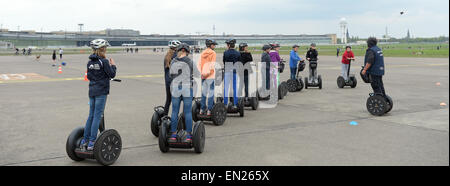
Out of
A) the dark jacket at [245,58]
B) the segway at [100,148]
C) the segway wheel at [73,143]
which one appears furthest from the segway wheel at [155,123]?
the dark jacket at [245,58]

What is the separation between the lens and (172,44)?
720cm

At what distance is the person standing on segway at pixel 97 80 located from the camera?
19.1ft

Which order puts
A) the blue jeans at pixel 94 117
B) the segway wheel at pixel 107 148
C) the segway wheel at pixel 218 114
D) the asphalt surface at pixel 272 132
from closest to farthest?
1. the segway wheel at pixel 107 148
2. the blue jeans at pixel 94 117
3. the asphalt surface at pixel 272 132
4. the segway wheel at pixel 218 114

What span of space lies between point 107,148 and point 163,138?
3.02 feet

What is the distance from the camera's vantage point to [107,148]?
5.95m

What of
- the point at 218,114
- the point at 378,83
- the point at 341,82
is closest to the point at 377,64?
the point at 378,83

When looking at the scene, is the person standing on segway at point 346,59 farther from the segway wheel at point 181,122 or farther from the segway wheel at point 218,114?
the segway wheel at point 181,122

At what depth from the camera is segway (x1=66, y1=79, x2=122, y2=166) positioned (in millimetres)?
5824

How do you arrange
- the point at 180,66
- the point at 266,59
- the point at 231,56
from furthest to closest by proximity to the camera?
the point at 266,59 < the point at 231,56 < the point at 180,66

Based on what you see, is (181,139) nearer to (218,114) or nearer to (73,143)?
(73,143)

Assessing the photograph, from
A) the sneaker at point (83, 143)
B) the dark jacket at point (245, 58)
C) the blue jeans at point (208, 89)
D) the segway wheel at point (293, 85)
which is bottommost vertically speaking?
the sneaker at point (83, 143)

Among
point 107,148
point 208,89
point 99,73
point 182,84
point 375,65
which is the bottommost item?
point 107,148

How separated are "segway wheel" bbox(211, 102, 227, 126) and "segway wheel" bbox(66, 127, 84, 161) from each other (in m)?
3.24

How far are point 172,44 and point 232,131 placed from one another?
89.9 inches
